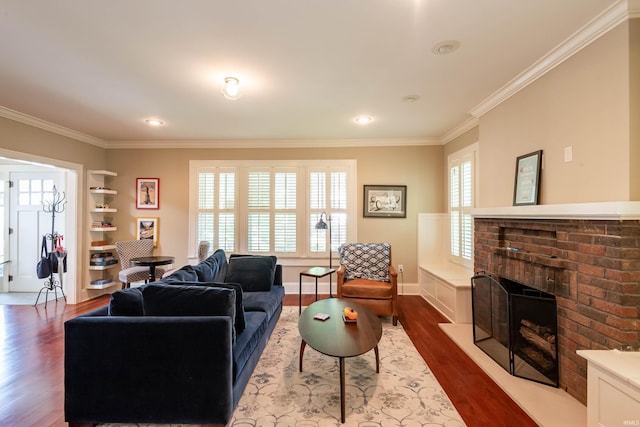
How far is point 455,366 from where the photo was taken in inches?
98.7

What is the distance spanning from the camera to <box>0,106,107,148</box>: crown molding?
11.0 ft

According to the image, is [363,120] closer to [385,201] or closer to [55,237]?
[385,201]

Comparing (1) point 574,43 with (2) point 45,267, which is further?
(2) point 45,267

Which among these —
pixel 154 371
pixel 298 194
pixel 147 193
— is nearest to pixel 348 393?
pixel 154 371

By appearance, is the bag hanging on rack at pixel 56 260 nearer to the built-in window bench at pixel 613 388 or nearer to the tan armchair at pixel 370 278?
the tan armchair at pixel 370 278

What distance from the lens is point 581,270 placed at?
1932mm

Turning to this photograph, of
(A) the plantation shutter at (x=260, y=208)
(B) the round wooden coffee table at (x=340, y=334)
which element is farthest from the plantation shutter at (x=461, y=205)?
(A) the plantation shutter at (x=260, y=208)

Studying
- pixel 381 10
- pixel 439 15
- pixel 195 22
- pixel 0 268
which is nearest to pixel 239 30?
pixel 195 22

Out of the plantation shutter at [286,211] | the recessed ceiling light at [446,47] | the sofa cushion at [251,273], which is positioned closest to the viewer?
the recessed ceiling light at [446,47]

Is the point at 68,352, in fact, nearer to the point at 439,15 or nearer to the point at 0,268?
the point at 439,15

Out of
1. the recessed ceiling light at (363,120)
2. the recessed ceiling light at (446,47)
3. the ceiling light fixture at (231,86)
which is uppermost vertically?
the recessed ceiling light at (363,120)

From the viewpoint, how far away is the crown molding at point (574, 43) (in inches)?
66.0

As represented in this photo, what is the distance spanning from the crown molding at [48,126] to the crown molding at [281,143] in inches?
10.4

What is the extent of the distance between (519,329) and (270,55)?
10.5ft
